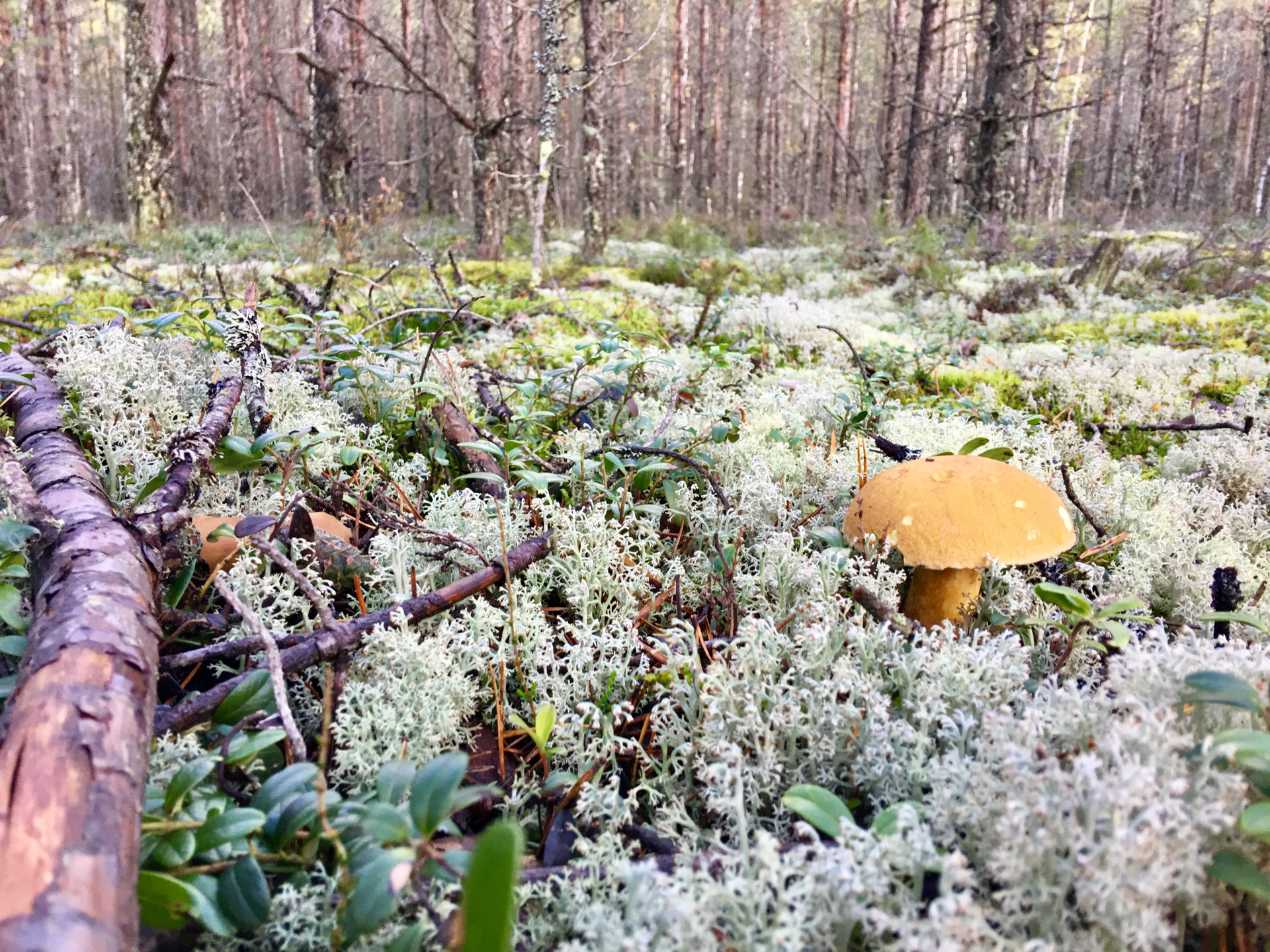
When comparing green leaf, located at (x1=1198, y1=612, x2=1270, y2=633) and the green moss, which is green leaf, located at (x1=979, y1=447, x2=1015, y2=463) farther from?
the green moss

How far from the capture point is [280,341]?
295cm

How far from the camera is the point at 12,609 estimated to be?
119 cm

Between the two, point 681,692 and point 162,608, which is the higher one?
point 162,608

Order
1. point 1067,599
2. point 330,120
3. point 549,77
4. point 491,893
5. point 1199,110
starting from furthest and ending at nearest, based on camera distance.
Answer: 1. point 1199,110
2. point 330,120
3. point 549,77
4. point 1067,599
5. point 491,893

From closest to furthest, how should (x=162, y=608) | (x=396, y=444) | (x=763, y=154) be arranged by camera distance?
(x=162, y=608)
(x=396, y=444)
(x=763, y=154)

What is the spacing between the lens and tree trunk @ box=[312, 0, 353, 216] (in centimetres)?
914

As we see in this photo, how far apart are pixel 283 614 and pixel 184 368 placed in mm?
1264

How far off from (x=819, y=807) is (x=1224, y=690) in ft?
1.79

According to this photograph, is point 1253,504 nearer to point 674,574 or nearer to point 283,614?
point 674,574

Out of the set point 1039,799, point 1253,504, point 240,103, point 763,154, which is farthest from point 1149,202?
point 1039,799

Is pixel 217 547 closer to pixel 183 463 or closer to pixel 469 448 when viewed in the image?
pixel 183 463

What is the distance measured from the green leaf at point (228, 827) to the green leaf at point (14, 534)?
2.11 feet

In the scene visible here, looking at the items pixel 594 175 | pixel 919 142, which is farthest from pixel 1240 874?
pixel 919 142

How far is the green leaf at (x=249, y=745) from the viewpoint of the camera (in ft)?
3.30
